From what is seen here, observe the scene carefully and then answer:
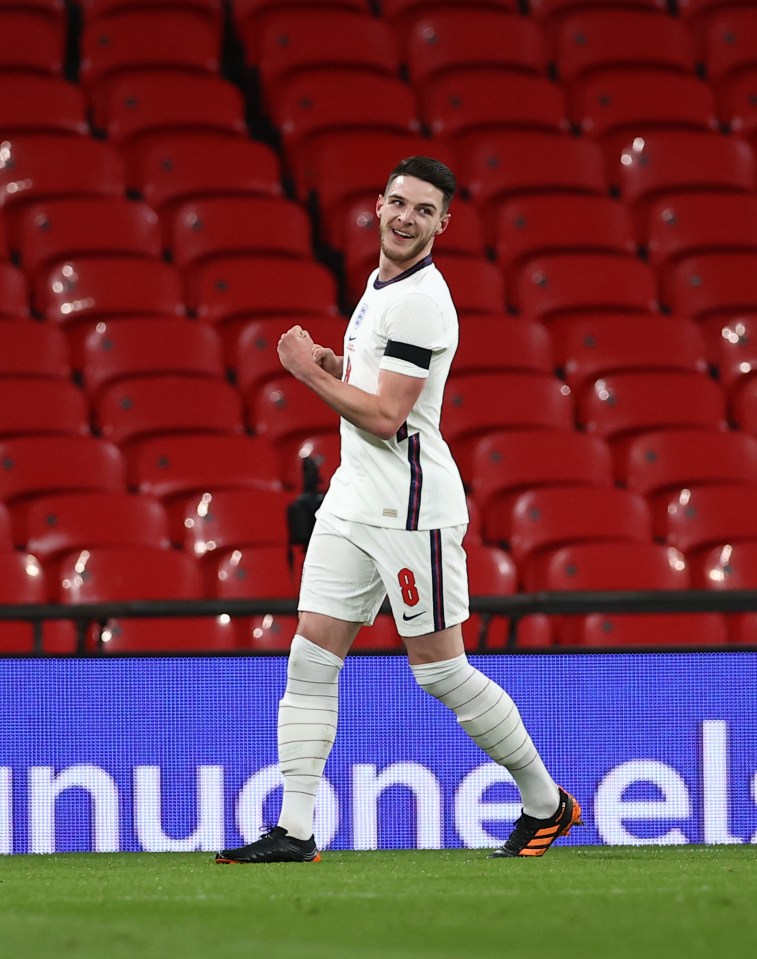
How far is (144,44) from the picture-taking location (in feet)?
29.4

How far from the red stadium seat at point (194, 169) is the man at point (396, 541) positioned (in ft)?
14.4

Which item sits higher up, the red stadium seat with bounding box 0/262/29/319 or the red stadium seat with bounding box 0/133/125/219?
the red stadium seat with bounding box 0/133/125/219

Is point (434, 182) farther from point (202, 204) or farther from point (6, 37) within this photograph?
point (6, 37)

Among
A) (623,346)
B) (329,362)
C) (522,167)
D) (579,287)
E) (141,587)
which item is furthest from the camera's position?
(522,167)

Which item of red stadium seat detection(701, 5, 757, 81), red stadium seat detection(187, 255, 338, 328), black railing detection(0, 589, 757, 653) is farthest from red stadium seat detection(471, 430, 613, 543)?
red stadium seat detection(701, 5, 757, 81)

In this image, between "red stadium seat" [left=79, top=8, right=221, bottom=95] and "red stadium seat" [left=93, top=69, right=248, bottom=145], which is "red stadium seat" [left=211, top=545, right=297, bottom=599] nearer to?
"red stadium seat" [left=93, top=69, right=248, bottom=145]

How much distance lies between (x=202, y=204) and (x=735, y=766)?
167 inches

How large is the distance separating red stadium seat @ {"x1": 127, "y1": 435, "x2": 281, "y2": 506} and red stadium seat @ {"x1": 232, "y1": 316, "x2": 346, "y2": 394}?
0.51 m

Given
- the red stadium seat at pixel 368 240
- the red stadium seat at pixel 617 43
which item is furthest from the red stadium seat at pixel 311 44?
the red stadium seat at pixel 368 240

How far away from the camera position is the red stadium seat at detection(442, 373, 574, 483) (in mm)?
7293

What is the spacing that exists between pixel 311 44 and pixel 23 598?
439 cm

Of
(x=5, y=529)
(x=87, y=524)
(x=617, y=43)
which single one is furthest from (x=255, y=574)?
(x=617, y=43)

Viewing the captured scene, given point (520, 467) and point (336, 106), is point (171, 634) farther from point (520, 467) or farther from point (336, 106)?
point (336, 106)

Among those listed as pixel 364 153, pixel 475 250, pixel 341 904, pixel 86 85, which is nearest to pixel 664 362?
pixel 475 250
